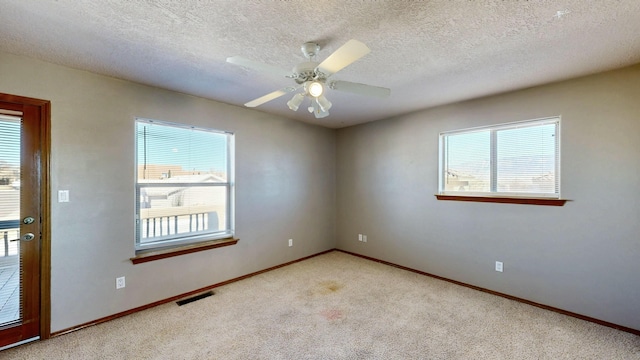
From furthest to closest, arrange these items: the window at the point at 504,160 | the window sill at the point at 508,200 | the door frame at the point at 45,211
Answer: the window at the point at 504,160 → the window sill at the point at 508,200 → the door frame at the point at 45,211

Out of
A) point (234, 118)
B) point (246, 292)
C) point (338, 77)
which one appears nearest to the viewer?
point (338, 77)

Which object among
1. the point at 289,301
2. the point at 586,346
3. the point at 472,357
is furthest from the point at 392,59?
the point at 586,346

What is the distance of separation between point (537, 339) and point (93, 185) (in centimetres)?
430

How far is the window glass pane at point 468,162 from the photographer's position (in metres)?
3.35

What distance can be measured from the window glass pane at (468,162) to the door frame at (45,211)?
4384 mm

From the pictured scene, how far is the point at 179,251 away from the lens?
3053 mm

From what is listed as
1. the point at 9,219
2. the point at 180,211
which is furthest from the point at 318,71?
the point at 9,219

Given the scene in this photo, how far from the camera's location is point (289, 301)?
2.99 metres

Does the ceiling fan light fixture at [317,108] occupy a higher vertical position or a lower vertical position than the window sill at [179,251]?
higher

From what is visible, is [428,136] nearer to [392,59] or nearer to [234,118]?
[392,59]

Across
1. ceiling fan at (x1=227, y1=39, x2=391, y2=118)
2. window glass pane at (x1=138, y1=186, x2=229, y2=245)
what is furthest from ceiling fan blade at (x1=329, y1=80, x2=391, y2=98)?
window glass pane at (x1=138, y1=186, x2=229, y2=245)

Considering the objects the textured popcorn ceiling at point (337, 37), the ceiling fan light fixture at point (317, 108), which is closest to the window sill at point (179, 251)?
the textured popcorn ceiling at point (337, 37)

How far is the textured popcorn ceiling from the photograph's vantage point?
→ 5.13ft

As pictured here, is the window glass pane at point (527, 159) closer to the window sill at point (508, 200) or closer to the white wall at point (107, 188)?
the window sill at point (508, 200)
